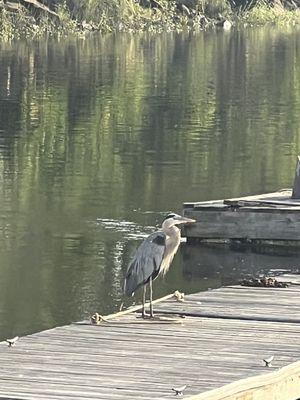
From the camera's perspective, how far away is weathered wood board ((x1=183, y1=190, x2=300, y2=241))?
61.1 feet

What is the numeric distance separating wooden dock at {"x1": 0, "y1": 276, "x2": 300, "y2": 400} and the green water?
263 centimetres

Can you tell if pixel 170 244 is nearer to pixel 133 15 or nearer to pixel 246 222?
pixel 246 222

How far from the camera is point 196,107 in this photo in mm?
39406

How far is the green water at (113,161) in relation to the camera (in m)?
17.0

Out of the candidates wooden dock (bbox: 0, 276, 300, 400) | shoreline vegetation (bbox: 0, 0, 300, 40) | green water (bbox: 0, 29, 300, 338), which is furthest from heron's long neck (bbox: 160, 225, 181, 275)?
shoreline vegetation (bbox: 0, 0, 300, 40)

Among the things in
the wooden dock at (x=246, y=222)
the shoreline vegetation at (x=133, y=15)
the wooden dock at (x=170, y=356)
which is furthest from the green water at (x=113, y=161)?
the shoreline vegetation at (x=133, y=15)

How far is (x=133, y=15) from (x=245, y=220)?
71605 mm

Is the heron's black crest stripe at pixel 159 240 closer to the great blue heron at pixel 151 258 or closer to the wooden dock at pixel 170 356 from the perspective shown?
the great blue heron at pixel 151 258

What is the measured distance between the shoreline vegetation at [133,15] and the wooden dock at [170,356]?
63.7 metres

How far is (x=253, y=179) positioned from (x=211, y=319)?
12747mm

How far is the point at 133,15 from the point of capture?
89.5 meters

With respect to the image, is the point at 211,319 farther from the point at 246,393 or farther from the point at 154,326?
the point at 246,393

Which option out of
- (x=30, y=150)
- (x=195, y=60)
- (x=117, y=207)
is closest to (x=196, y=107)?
(x=30, y=150)

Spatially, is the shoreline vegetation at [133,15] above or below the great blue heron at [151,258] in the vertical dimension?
above
